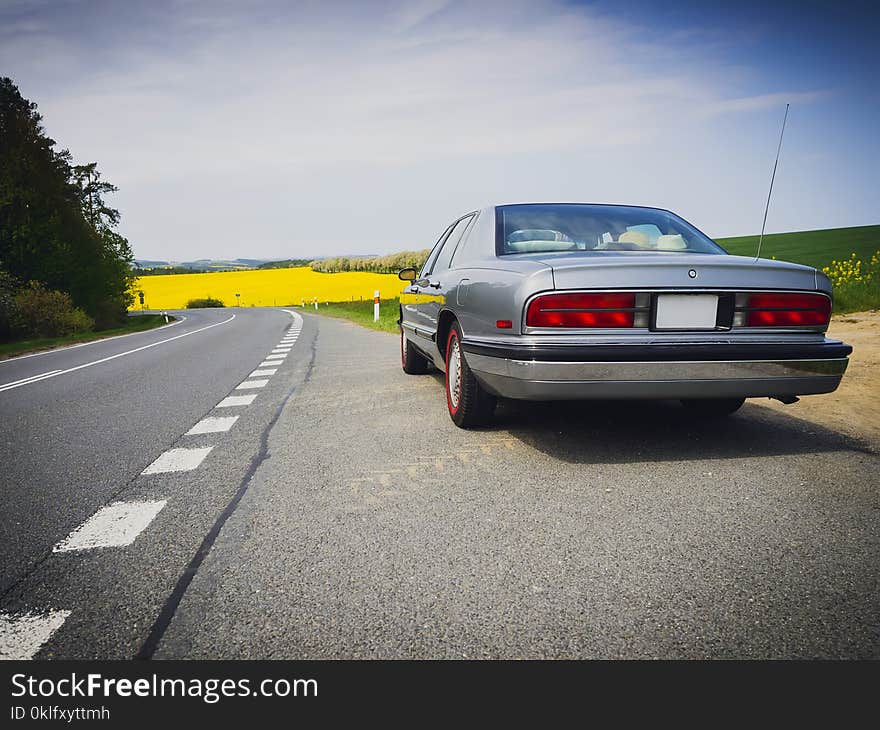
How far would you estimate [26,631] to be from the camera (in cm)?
201

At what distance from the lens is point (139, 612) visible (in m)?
2.12

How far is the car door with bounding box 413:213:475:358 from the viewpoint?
5.06 m

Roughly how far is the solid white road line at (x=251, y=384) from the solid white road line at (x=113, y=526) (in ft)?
13.5

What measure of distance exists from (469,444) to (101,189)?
51.5 m

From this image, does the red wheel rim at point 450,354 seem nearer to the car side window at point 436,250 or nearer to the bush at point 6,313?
the car side window at point 436,250

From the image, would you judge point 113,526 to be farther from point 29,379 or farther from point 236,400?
point 29,379

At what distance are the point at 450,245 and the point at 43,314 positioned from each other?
23.6 metres

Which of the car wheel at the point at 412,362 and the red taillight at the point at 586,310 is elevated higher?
the red taillight at the point at 586,310

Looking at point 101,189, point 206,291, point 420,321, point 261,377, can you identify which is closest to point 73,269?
point 101,189

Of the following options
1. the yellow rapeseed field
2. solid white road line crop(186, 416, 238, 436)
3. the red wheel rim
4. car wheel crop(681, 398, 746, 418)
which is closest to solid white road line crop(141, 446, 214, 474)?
solid white road line crop(186, 416, 238, 436)

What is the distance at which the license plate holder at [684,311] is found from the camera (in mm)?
3484

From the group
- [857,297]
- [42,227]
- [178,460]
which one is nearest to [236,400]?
[178,460]

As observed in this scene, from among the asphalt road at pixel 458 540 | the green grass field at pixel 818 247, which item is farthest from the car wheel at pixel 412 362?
the green grass field at pixel 818 247
